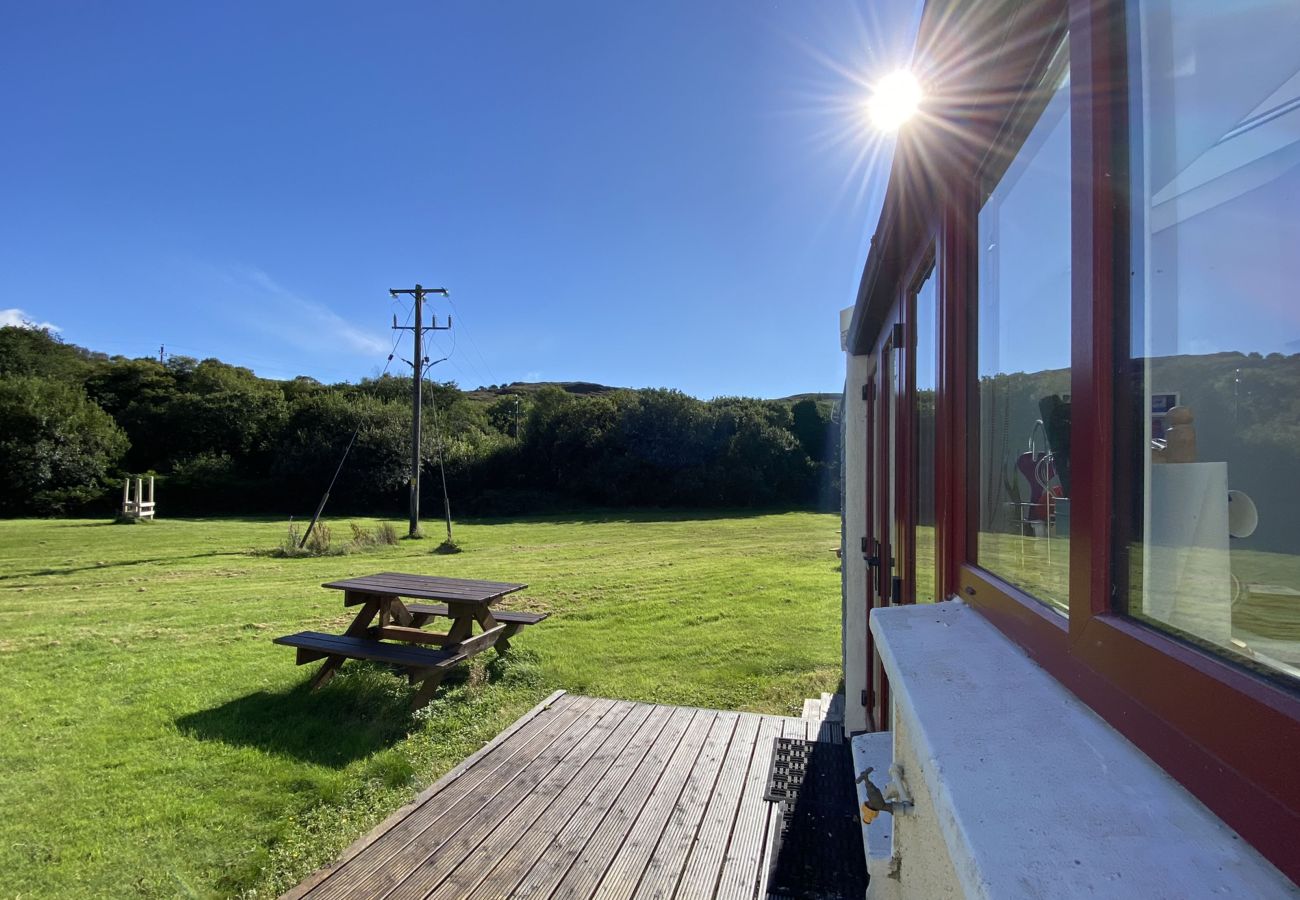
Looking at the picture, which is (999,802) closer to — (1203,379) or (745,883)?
(1203,379)

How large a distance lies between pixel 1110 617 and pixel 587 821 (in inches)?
92.8

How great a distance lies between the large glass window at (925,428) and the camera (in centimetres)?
164

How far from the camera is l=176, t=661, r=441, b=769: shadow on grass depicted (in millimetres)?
3170

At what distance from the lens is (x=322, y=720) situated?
3.51 m

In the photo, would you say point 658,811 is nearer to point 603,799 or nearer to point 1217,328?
point 603,799

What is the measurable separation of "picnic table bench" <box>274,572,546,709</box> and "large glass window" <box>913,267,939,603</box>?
284 centimetres

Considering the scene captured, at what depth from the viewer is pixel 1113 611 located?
2.19 feet

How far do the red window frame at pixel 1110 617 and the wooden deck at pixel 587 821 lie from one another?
1.75 metres

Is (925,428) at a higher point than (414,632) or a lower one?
higher

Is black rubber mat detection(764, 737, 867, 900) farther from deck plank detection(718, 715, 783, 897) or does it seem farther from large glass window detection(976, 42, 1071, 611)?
large glass window detection(976, 42, 1071, 611)

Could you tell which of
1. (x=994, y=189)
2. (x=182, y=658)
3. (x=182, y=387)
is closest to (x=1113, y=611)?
(x=994, y=189)

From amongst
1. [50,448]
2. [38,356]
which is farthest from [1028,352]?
[38,356]

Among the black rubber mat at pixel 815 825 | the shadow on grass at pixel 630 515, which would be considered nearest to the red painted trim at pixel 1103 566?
the black rubber mat at pixel 815 825

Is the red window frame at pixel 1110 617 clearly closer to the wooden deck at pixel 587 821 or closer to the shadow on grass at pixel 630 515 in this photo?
the wooden deck at pixel 587 821
